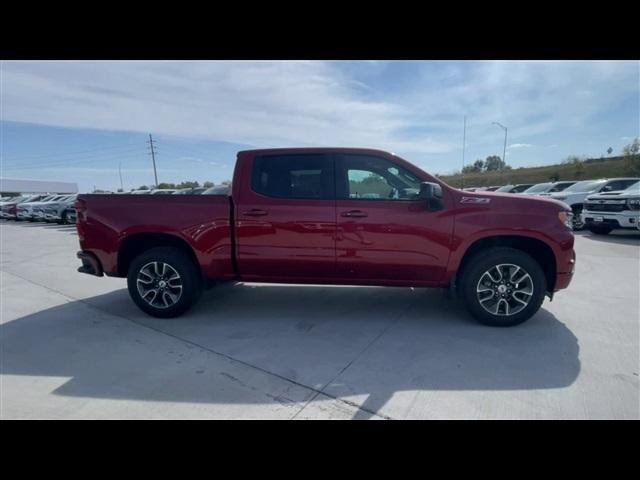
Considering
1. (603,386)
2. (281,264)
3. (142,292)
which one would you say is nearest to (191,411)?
(281,264)

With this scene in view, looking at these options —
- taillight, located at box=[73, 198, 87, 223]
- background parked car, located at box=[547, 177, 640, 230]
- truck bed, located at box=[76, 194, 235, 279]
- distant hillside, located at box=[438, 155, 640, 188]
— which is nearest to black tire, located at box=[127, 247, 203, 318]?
truck bed, located at box=[76, 194, 235, 279]

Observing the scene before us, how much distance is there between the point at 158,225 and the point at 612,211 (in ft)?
38.0

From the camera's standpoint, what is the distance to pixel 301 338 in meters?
3.50

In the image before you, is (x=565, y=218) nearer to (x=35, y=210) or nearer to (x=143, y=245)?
(x=143, y=245)

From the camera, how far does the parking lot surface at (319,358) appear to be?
2410 mm

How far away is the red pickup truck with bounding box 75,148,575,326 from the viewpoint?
3.62m

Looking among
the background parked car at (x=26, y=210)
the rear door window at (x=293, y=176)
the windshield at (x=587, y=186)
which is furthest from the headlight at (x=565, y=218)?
the background parked car at (x=26, y=210)

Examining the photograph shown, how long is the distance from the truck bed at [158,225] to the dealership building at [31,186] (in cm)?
9188

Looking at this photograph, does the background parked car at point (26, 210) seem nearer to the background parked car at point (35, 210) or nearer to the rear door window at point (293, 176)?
the background parked car at point (35, 210)

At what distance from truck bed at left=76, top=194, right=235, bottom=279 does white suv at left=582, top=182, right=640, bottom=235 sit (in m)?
10.8

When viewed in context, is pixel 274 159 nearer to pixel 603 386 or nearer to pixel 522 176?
pixel 603 386

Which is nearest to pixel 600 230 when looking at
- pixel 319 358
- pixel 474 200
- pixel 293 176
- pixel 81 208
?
pixel 474 200

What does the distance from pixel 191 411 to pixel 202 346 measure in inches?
41.2

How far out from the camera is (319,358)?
10.1 ft
